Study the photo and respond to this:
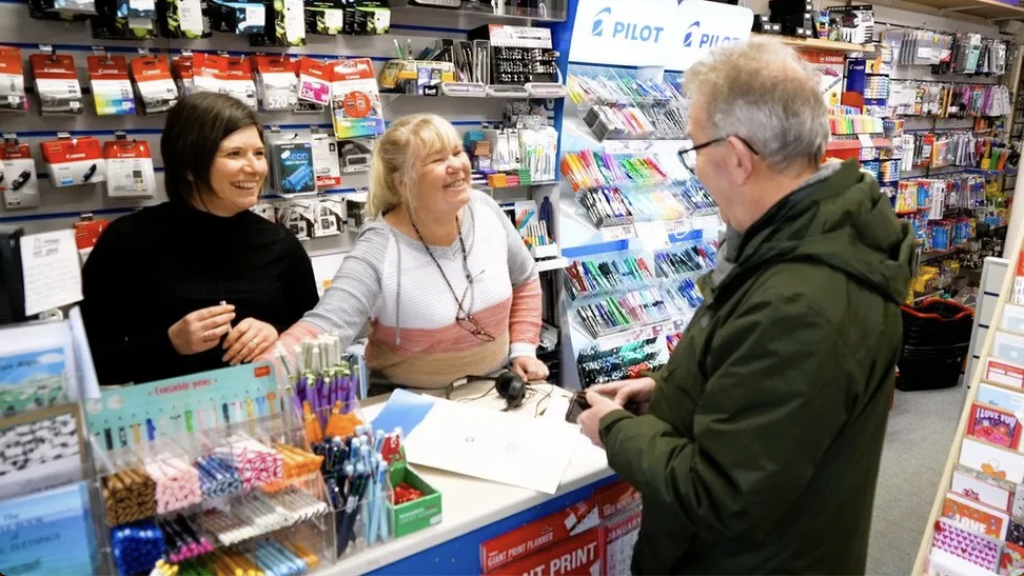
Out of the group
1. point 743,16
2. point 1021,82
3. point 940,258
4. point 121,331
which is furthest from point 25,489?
point 1021,82

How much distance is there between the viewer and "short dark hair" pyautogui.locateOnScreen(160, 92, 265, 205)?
6.90ft

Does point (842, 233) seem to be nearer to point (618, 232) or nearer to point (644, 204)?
point (618, 232)

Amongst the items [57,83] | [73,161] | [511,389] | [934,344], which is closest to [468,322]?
A: [511,389]

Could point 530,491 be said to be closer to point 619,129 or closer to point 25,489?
point 25,489

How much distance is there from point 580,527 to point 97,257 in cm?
163

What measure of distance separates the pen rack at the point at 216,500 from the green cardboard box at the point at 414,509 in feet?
0.45

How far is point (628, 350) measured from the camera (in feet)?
13.5

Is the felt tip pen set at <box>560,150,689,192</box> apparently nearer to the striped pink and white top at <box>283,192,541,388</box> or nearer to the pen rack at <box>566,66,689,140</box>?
the pen rack at <box>566,66,689,140</box>

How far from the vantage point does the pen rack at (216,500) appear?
118 centimetres

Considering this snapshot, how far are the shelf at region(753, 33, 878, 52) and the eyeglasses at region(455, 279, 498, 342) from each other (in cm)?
340

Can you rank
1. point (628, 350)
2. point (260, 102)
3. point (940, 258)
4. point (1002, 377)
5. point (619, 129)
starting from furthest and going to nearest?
point (940, 258) < point (628, 350) < point (619, 129) < point (260, 102) < point (1002, 377)

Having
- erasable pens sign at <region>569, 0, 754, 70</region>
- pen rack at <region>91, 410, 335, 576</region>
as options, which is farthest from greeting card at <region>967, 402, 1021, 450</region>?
pen rack at <region>91, 410, 335, 576</region>

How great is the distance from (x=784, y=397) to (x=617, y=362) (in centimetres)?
290

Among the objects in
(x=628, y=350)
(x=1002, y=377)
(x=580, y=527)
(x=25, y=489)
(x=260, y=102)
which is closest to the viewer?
(x=25, y=489)
